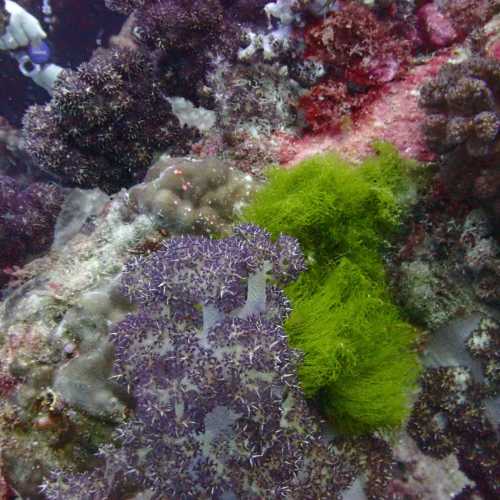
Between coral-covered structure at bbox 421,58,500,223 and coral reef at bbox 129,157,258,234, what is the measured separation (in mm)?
1759

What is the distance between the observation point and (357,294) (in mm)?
3900

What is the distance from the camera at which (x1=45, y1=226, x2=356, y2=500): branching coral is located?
2928 mm

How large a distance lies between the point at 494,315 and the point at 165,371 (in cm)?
298

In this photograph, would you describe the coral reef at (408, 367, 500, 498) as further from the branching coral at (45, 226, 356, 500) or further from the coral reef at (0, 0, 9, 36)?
the coral reef at (0, 0, 9, 36)

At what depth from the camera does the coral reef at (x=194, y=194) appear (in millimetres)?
4219

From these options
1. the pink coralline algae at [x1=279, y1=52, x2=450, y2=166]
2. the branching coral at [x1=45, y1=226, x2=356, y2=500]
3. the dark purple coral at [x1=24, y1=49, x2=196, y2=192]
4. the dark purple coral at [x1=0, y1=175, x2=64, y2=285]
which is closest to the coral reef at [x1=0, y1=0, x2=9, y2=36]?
the dark purple coral at [x1=24, y1=49, x2=196, y2=192]

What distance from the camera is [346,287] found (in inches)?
154

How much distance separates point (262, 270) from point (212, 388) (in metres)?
0.94

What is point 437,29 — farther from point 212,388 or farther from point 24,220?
point 24,220

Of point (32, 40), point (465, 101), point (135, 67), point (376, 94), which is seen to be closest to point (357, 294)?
point (465, 101)

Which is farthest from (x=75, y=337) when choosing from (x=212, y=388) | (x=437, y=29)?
(x=437, y=29)

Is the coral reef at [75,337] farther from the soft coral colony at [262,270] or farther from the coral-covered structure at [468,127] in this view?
the coral-covered structure at [468,127]

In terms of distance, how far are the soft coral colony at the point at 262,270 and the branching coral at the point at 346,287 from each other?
2 cm

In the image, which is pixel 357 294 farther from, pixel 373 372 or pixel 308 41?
pixel 308 41
